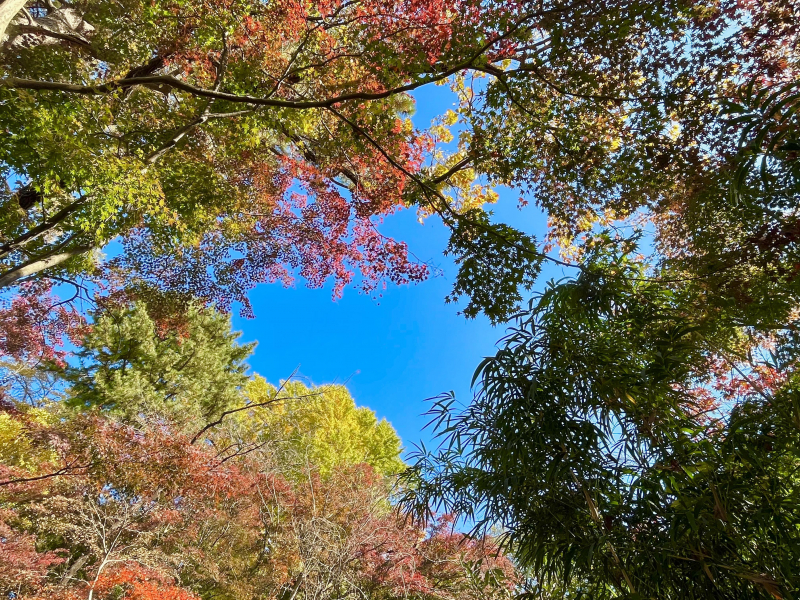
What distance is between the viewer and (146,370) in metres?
10.4

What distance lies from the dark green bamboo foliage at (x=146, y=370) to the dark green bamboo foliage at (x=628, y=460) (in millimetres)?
8438

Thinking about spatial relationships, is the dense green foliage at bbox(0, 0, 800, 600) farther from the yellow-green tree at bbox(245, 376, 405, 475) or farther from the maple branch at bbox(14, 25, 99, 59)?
the yellow-green tree at bbox(245, 376, 405, 475)

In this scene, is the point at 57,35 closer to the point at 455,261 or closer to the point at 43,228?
the point at 43,228

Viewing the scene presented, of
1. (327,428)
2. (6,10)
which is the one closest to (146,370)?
(327,428)

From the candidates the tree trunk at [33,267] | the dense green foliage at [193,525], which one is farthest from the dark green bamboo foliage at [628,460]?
the tree trunk at [33,267]

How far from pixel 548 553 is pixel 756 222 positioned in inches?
108

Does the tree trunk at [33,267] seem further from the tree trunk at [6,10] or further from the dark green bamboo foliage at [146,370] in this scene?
the dark green bamboo foliage at [146,370]

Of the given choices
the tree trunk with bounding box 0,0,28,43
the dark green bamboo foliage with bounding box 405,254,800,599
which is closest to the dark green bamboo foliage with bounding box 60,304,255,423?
the tree trunk with bounding box 0,0,28,43

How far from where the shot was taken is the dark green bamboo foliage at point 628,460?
5.31 feet

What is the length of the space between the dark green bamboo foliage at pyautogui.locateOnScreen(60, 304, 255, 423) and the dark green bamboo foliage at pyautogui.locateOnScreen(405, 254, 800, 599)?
844cm

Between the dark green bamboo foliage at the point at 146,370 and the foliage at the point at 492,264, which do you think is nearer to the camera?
the foliage at the point at 492,264

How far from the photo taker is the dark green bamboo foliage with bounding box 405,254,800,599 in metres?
1.62

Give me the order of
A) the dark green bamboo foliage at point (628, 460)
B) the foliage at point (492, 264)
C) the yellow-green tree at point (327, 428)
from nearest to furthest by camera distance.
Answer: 1. the dark green bamboo foliage at point (628, 460)
2. the foliage at point (492, 264)
3. the yellow-green tree at point (327, 428)

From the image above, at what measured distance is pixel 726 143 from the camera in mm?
2758
